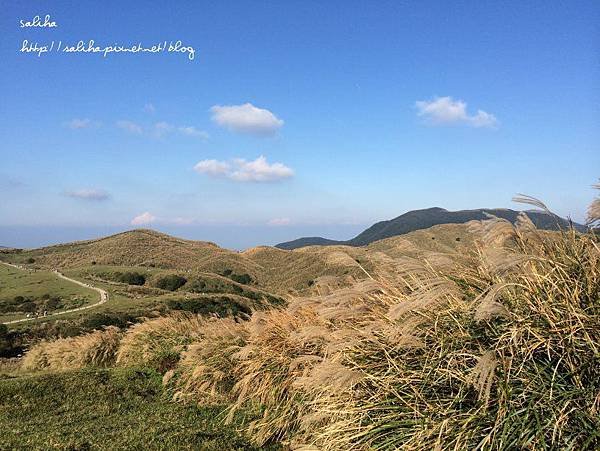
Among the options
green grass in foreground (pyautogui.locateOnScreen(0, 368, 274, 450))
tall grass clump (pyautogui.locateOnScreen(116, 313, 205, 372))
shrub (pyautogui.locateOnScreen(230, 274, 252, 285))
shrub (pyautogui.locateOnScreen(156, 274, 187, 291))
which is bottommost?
shrub (pyautogui.locateOnScreen(230, 274, 252, 285))

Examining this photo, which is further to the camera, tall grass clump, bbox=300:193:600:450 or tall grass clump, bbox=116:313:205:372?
tall grass clump, bbox=116:313:205:372

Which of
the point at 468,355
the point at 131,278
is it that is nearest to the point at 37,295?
the point at 131,278

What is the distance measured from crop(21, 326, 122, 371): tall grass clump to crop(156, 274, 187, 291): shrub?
110 ft

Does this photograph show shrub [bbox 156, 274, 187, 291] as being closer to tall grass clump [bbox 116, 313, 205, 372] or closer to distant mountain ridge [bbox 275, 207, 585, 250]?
tall grass clump [bbox 116, 313, 205, 372]

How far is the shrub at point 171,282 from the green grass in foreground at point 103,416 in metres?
38.3

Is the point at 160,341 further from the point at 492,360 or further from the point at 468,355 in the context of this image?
the point at 492,360

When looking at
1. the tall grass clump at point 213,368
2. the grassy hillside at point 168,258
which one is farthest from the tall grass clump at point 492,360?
the grassy hillside at point 168,258

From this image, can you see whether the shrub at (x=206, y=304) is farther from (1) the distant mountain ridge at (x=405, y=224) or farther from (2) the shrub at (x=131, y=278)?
(1) the distant mountain ridge at (x=405, y=224)

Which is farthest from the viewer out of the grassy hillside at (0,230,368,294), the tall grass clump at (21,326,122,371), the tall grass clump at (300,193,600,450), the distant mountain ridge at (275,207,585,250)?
the distant mountain ridge at (275,207,585,250)

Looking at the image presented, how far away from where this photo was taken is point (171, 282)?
48688 mm

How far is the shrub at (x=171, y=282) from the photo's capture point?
158 feet

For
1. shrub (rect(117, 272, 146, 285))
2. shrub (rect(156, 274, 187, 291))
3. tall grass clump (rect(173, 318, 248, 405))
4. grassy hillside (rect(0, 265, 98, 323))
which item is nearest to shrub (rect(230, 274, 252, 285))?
shrub (rect(156, 274, 187, 291))

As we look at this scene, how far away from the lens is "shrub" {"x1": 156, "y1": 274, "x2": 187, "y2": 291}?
158 ft

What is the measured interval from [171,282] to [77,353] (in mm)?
36120
